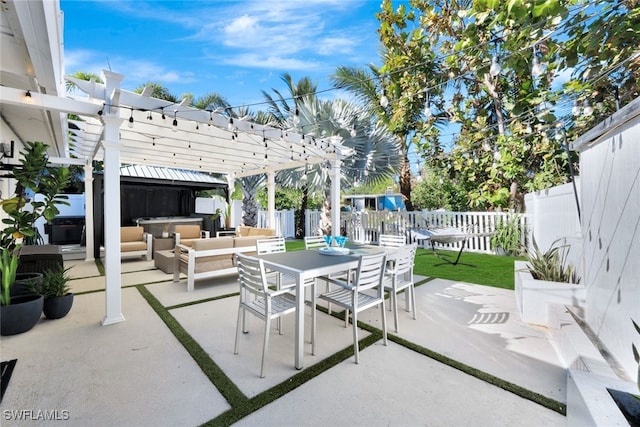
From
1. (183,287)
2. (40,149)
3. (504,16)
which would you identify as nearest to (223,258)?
(183,287)

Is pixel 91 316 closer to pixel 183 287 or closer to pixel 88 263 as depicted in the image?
pixel 183 287

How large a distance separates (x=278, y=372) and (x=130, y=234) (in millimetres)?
6682

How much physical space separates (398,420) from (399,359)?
0.73 metres

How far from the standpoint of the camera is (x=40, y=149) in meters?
3.27

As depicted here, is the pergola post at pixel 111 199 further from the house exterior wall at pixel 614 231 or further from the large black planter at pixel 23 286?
the house exterior wall at pixel 614 231

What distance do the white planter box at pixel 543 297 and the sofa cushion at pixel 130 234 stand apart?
8129mm

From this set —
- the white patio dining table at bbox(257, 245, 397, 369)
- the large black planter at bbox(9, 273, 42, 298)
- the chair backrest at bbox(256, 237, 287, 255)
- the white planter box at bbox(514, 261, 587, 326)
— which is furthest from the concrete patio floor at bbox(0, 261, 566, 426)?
the chair backrest at bbox(256, 237, 287, 255)

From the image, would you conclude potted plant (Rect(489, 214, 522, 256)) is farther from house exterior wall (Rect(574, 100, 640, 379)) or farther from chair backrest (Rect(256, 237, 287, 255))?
chair backrest (Rect(256, 237, 287, 255))

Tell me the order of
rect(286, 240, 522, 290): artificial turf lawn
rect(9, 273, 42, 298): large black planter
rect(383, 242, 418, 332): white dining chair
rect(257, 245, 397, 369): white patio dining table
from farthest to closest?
1. rect(286, 240, 522, 290): artificial turf lawn
2. rect(9, 273, 42, 298): large black planter
3. rect(383, 242, 418, 332): white dining chair
4. rect(257, 245, 397, 369): white patio dining table

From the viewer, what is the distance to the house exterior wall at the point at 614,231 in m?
1.81

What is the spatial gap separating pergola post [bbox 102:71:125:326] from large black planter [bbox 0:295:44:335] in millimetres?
655

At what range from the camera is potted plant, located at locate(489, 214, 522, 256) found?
23.3 feet

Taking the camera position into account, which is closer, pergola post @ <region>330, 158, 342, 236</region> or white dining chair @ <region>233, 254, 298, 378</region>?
white dining chair @ <region>233, 254, 298, 378</region>

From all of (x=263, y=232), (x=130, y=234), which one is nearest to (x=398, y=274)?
(x=263, y=232)
